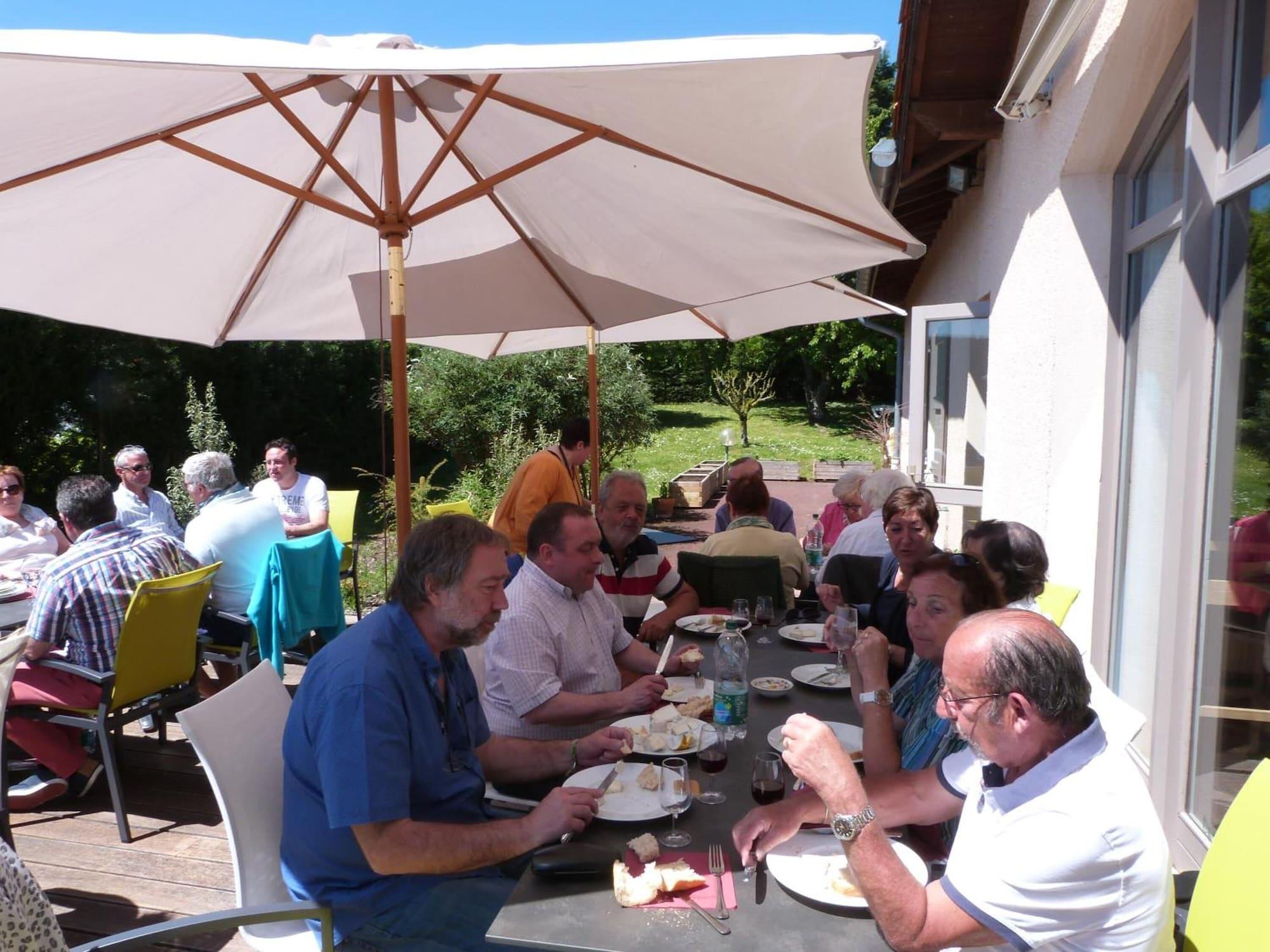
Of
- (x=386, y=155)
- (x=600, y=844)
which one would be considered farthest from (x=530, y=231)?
(x=600, y=844)

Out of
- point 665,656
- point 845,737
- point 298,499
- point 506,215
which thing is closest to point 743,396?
point 298,499

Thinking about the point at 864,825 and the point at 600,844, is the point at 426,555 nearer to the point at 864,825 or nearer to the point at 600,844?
the point at 600,844

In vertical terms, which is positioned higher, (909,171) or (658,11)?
(658,11)

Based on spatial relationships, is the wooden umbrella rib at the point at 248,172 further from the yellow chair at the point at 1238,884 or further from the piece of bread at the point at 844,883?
the yellow chair at the point at 1238,884

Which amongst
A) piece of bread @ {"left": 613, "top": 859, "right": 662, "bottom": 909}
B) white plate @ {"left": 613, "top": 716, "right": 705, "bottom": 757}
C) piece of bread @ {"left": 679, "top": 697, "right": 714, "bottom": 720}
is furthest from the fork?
piece of bread @ {"left": 679, "top": 697, "right": 714, "bottom": 720}

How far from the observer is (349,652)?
6.29ft

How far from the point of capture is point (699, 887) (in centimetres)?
163

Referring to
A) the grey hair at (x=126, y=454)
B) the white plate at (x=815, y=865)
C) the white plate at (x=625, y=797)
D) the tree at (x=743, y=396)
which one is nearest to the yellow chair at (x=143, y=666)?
the white plate at (x=625, y=797)

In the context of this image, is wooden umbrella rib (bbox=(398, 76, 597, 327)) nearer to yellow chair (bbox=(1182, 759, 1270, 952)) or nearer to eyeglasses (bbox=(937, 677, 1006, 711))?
eyeglasses (bbox=(937, 677, 1006, 711))

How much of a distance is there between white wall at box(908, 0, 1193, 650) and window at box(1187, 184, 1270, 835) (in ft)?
→ 3.11

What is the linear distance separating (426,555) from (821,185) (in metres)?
1.87

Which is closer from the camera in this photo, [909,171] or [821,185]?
[821,185]

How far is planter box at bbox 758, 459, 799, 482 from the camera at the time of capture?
1886 centimetres

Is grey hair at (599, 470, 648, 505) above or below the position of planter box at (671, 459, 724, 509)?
above
